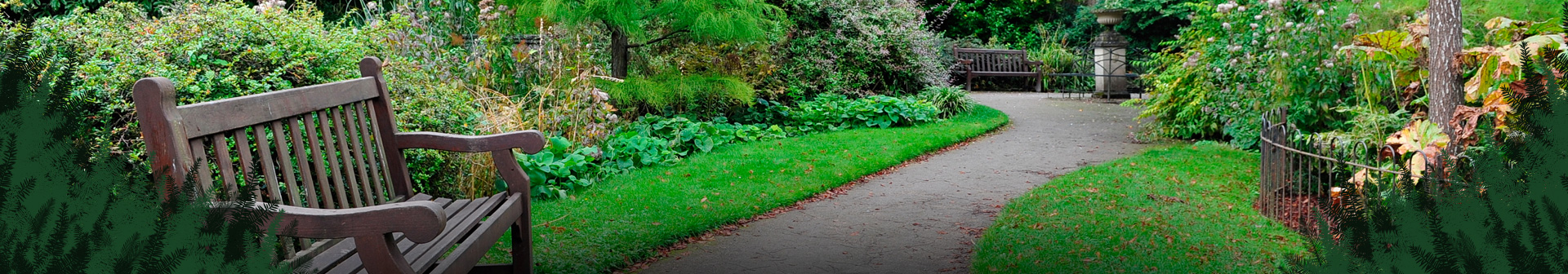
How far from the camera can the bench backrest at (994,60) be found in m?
18.9

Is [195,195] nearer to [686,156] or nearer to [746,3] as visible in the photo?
[686,156]

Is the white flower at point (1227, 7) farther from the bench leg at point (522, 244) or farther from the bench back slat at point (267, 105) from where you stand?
the bench back slat at point (267, 105)

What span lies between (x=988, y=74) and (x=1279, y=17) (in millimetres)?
10604

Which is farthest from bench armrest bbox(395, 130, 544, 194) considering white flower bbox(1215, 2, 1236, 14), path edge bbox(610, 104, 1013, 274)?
white flower bbox(1215, 2, 1236, 14)

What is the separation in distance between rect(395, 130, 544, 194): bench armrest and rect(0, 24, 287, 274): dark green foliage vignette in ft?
7.10

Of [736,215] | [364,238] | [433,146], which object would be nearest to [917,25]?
[736,215]

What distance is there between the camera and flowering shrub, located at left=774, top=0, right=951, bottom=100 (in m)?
11.9

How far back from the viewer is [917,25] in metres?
13.9

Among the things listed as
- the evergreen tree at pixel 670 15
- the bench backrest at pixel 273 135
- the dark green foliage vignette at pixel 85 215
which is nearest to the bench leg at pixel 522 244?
the bench backrest at pixel 273 135

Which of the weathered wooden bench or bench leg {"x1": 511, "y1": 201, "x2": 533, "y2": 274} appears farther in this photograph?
bench leg {"x1": 511, "y1": 201, "x2": 533, "y2": 274}

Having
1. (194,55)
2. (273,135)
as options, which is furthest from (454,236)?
(194,55)

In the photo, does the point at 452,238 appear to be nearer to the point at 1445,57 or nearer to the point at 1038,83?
the point at 1445,57

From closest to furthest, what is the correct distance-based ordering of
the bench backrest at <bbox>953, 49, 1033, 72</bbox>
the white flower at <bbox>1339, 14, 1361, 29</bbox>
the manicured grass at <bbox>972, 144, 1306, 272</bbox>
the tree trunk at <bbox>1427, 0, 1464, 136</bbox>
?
the manicured grass at <bbox>972, 144, 1306, 272</bbox> < the tree trunk at <bbox>1427, 0, 1464, 136</bbox> < the white flower at <bbox>1339, 14, 1361, 29</bbox> < the bench backrest at <bbox>953, 49, 1033, 72</bbox>

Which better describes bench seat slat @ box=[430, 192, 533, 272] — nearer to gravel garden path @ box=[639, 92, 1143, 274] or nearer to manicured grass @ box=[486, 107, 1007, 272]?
manicured grass @ box=[486, 107, 1007, 272]
